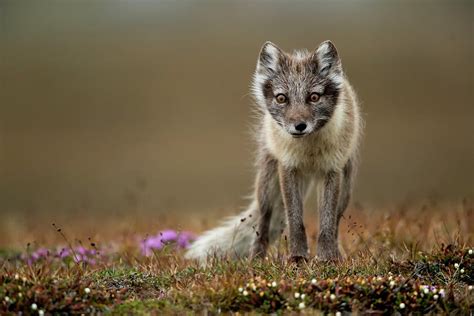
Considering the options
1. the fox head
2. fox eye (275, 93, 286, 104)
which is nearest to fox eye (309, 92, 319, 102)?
the fox head

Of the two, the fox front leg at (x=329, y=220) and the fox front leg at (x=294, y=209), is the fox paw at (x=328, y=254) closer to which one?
the fox front leg at (x=329, y=220)

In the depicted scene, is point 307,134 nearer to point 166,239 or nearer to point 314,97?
point 314,97

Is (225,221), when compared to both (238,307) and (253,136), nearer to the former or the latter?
(253,136)

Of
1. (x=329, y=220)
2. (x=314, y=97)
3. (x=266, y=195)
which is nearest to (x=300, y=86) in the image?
(x=314, y=97)

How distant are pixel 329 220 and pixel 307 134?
1.17m

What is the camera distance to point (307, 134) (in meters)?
7.90

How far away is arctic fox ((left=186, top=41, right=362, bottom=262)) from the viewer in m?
8.09

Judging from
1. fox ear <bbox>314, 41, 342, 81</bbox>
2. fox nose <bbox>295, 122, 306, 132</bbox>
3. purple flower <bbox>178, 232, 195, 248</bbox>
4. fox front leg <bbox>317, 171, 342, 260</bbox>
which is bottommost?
purple flower <bbox>178, 232, 195, 248</bbox>

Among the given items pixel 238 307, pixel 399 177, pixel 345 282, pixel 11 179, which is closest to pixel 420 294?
pixel 345 282

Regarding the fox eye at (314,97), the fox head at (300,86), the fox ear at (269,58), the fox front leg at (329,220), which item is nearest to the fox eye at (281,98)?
the fox head at (300,86)

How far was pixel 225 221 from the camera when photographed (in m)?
10.5

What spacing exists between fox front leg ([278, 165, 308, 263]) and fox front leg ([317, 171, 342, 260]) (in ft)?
0.79

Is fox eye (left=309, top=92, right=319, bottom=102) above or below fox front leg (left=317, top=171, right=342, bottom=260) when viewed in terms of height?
above

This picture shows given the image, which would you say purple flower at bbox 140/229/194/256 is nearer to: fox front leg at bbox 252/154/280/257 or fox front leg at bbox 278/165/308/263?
fox front leg at bbox 252/154/280/257
